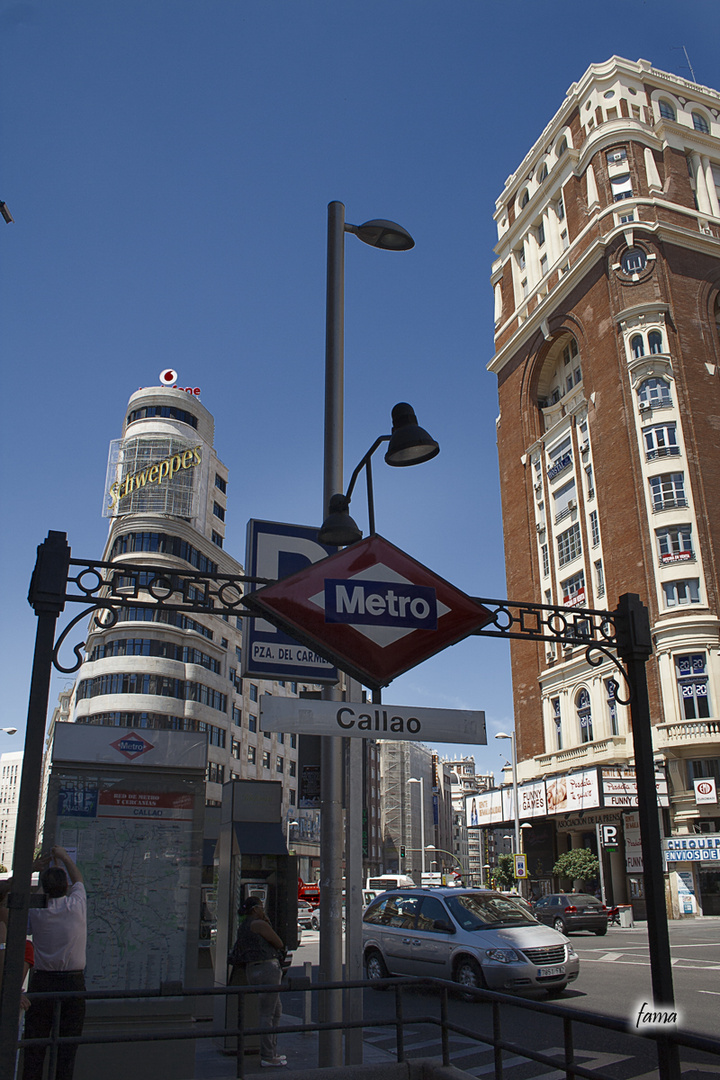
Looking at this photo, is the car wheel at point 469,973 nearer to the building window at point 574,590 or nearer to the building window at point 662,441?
the building window at point 574,590

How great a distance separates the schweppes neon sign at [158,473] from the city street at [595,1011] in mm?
53607

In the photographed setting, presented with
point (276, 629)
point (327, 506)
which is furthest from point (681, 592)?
point (327, 506)

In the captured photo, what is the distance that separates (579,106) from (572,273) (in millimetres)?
14051

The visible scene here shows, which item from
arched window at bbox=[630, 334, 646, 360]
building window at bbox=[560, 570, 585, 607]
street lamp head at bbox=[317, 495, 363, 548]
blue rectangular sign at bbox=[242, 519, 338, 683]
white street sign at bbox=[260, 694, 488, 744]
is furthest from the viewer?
building window at bbox=[560, 570, 585, 607]

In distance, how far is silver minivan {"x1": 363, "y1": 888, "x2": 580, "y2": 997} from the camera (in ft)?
40.2

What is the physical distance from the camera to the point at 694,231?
50531 mm

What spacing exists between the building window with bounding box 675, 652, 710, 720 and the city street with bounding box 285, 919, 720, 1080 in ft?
75.4

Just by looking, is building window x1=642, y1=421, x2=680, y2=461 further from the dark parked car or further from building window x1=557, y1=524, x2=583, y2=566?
the dark parked car

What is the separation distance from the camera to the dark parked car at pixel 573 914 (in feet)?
90.0

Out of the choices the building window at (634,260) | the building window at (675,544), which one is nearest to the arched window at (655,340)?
the building window at (634,260)

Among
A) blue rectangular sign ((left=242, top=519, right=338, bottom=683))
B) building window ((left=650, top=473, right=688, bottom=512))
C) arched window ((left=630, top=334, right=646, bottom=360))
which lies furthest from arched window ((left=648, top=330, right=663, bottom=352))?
blue rectangular sign ((left=242, top=519, right=338, bottom=683))

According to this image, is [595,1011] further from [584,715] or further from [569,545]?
[569,545]

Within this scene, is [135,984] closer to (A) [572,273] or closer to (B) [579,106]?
(A) [572,273]

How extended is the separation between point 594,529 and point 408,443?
1735 inches
